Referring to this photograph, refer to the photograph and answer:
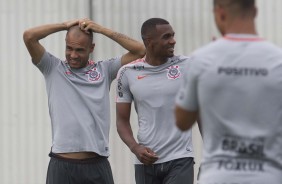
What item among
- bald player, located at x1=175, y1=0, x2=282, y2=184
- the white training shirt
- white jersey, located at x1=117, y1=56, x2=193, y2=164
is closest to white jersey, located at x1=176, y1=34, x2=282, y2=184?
bald player, located at x1=175, y1=0, x2=282, y2=184

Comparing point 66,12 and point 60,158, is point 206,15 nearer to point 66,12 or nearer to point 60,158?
point 66,12

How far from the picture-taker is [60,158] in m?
7.73

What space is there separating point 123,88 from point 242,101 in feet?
10.3

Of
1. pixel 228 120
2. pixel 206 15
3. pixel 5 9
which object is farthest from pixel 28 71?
pixel 228 120

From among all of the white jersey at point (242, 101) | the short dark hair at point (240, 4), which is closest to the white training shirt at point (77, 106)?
the white jersey at point (242, 101)

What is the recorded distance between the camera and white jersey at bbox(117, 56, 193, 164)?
7.76 metres

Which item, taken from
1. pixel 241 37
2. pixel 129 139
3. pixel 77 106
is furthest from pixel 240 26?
pixel 129 139

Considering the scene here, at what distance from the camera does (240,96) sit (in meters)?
4.94

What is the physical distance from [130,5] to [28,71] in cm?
131

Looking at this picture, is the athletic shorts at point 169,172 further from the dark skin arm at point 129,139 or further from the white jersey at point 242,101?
the white jersey at point 242,101

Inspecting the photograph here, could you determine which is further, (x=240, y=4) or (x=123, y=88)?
(x=123, y=88)

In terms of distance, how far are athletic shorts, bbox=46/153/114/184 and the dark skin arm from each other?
28 centimetres

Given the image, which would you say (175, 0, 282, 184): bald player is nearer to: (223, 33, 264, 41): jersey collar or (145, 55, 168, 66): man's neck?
(223, 33, 264, 41): jersey collar

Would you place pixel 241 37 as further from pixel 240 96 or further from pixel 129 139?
pixel 129 139
